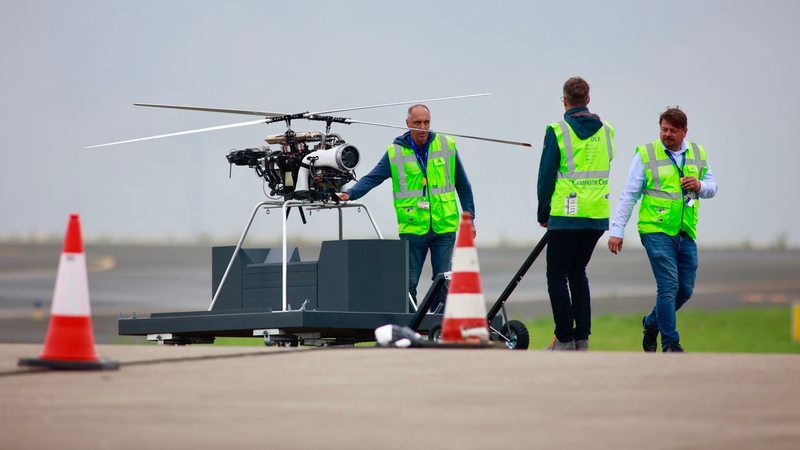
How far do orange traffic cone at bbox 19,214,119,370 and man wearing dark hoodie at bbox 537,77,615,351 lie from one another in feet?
13.6

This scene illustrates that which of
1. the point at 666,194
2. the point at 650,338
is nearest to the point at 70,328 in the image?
the point at 666,194

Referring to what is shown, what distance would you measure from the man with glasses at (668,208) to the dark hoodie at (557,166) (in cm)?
34

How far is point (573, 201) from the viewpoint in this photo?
434 inches

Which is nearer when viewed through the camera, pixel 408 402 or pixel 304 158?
pixel 408 402

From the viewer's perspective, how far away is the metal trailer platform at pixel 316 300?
42.0 ft

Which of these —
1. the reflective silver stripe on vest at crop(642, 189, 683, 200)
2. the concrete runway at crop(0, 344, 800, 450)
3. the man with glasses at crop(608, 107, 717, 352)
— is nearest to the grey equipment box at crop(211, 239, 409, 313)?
the man with glasses at crop(608, 107, 717, 352)

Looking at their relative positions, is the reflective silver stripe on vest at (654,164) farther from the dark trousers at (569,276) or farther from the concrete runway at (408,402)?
the concrete runway at (408,402)

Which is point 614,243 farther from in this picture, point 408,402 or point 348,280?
point 408,402

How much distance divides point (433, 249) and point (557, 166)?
224cm

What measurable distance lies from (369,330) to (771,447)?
782cm

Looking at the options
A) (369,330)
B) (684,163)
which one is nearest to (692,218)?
(684,163)

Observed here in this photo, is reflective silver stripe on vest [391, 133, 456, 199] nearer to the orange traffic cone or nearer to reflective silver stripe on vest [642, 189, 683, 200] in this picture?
reflective silver stripe on vest [642, 189, 683, 200]

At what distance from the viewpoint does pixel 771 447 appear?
5305mm

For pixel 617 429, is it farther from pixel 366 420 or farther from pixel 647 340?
pixel 647 340
